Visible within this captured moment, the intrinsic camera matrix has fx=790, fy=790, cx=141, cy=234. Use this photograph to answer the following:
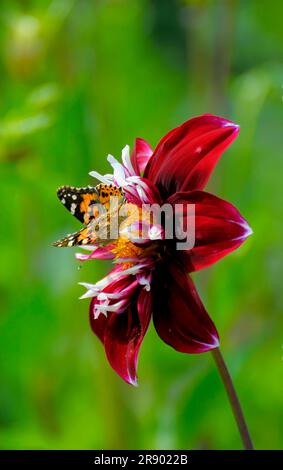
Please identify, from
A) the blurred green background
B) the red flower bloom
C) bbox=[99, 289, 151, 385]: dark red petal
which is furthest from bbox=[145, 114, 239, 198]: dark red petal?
the blurred green background

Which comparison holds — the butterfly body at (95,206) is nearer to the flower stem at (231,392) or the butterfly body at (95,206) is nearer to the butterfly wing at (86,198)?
the butterfly wing at (86,198)

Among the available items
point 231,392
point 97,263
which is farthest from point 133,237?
point 97,263

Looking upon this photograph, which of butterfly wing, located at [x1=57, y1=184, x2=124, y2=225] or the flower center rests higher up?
butterfly wing, located at [x1=57, y1=184, x2=124, y2=225]

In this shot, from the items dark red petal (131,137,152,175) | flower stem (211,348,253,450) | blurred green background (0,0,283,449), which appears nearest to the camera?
flower stem (211,348,253,450)

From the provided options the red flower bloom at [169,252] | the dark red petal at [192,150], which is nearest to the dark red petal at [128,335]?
the red flower bloom at [169,252]

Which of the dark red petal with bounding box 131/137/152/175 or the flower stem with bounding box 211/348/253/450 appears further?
the dark red petal with bounding box 131/137/152/175

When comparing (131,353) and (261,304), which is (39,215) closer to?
(261,304)

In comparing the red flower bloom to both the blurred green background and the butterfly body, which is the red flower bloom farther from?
the blurred green background

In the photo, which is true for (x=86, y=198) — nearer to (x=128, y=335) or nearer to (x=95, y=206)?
(x=95, y=206)
